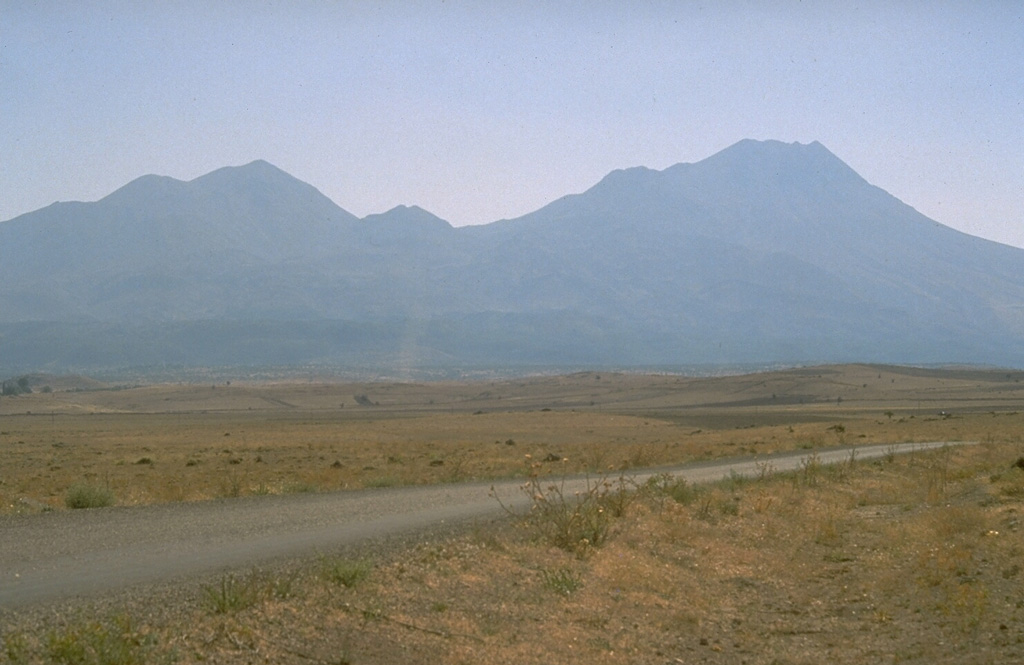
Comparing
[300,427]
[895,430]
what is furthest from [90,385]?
[895,430]

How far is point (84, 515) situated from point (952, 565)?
11.6 meters

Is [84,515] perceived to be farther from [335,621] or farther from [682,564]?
[682,564]

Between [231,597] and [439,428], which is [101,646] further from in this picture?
[439,428]

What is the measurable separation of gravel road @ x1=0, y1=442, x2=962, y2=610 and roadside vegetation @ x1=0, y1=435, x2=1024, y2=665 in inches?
36.4

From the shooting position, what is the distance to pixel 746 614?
11797 millimetres

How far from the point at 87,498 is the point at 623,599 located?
32.8ft

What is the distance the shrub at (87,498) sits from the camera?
17062mm

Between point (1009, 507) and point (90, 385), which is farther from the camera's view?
point (90, 385)

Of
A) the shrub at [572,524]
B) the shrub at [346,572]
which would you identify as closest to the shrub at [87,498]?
the shrub at [572,524]

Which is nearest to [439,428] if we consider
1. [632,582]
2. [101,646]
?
[632,582]

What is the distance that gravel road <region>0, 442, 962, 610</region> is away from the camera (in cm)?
1009

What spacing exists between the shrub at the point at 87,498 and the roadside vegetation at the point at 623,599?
7.25 metres

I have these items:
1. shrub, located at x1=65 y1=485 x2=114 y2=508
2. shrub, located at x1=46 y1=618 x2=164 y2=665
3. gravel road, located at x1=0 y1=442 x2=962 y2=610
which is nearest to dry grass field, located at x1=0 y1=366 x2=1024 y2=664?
shrub, located at x1=46 y1=618 x2=164 y2=665

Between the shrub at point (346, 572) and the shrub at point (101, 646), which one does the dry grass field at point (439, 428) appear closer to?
the shrub at point (346, 572)
